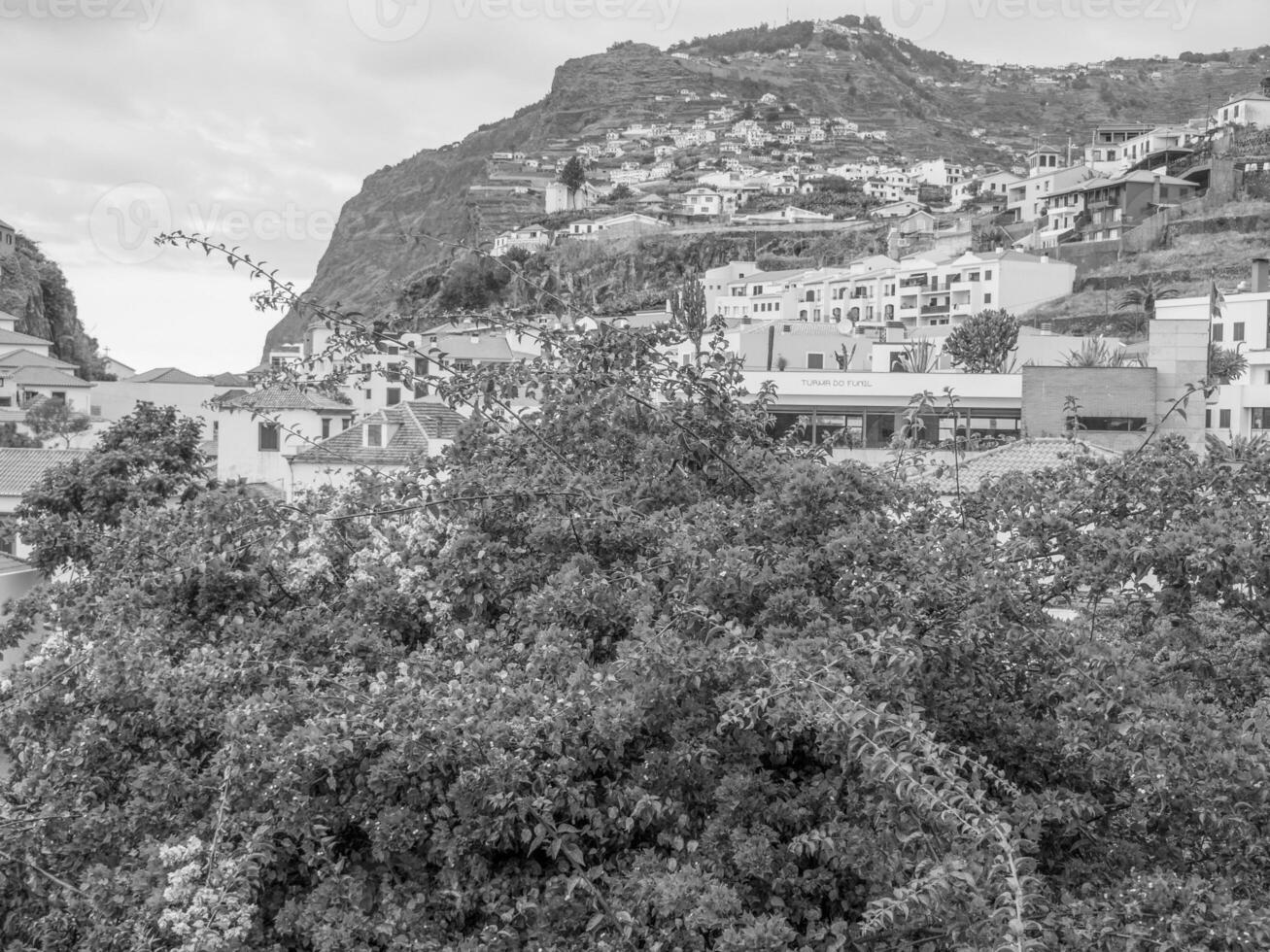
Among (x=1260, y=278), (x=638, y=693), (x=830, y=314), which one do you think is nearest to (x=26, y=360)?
(x=830, y=314)

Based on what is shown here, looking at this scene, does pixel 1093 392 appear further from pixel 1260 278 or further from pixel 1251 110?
pixel 1251 110

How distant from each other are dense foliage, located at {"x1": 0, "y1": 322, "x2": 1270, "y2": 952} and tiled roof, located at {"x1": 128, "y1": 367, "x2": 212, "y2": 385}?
7527 cm

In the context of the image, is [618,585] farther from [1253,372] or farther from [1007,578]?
[1253,372]

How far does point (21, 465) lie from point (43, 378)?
4526 centimetres

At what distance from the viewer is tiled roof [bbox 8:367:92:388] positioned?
250ft

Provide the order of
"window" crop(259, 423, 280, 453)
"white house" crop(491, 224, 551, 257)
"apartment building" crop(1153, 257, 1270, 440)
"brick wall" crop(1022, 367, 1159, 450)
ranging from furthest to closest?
1. "white house" crop(491, 224, 551, 257)
2. "apartment building" crop(1153, 257, 1270, 440)
3. "window" crop(259, 423, 280, 453)
4. "brick wall" crop(1022, 367, 1159, 450)

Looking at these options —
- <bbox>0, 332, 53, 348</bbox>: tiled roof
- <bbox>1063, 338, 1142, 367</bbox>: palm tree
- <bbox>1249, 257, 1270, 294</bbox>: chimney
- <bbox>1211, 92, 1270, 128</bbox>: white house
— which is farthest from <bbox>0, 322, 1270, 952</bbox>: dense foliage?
<bbox>1211, 92, 1270, 128</bbox>: white house

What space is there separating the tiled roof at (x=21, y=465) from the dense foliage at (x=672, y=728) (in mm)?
29728

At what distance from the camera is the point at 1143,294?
72812 mm

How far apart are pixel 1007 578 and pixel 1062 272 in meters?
82.7

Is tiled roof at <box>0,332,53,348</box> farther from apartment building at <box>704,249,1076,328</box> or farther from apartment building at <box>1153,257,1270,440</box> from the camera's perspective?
apartment building at <box>1153,257,1270,440</box>

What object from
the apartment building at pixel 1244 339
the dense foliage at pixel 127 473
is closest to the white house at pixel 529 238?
the apartment building at pixel 1244 339

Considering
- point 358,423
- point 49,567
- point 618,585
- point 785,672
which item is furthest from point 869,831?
point 358,423

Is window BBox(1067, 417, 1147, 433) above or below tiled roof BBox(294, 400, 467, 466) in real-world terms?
below
